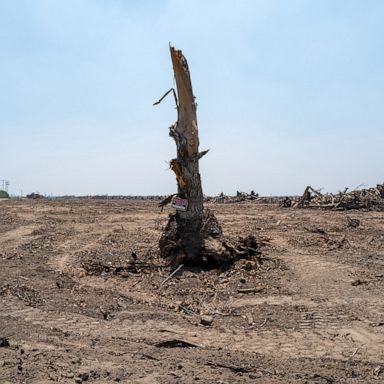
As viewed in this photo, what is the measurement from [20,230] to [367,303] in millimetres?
9676

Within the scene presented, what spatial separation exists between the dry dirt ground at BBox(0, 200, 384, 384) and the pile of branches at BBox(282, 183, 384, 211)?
9.65 metres

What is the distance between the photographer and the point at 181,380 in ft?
11.8

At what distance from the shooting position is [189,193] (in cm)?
816

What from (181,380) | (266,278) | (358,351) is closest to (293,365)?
(358,351)

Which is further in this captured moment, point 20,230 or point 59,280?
point 20,230

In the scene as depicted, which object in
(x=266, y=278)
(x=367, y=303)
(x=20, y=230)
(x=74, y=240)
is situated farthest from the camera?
(x=20, y=230)

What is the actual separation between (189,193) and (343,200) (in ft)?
46.2

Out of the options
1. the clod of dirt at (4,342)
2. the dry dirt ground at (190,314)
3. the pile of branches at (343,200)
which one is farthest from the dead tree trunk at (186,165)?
the pile of branches at (343,200)

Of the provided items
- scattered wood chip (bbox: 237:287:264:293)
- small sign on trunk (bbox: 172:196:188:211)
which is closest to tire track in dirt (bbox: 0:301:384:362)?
scattered wood chip (bbox: 237:287:264:293)

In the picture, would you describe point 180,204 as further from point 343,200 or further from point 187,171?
point 343,200

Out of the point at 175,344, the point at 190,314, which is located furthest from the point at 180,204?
the point at 175,344

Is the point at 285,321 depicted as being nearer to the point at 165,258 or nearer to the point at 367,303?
the point at 367,303

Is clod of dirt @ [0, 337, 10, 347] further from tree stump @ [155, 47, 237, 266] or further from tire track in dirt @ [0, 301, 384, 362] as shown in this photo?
tree stump @ [155, 47, 237, 266]

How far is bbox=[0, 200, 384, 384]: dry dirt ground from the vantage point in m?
3.91
